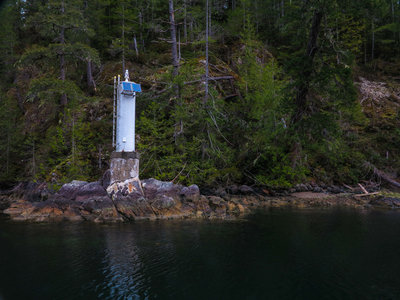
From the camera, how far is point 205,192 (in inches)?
773

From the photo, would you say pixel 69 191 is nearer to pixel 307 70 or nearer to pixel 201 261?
pixel 201 261

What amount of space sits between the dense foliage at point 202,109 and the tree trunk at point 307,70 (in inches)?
2.5

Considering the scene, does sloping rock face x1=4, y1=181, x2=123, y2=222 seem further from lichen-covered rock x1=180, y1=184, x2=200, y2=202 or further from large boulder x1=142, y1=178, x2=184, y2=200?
lichen-covered rock x1=180, y1=184, x2=200, y2=202

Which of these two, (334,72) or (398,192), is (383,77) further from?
(334,72)

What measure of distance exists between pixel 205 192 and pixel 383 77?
25466 mm

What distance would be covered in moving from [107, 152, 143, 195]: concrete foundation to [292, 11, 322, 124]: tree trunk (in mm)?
11011

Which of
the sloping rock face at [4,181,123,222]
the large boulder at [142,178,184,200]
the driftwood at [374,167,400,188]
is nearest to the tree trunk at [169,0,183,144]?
the large boulder at [142,178,184,200]

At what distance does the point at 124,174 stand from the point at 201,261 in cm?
828

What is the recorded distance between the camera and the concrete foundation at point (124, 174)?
14.9 meters

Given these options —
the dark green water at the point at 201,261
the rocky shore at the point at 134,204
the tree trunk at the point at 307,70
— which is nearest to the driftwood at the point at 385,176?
the rocky shore at the point at 134,204

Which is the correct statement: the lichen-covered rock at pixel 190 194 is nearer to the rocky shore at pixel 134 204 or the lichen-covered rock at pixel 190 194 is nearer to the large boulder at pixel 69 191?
the rocky shore at pixel 134 204

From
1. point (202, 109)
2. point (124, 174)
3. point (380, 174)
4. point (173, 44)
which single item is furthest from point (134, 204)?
point (380, 174)

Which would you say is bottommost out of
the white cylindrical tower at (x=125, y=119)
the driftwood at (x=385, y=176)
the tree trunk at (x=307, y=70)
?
the driftwood at (x=385, y=176)

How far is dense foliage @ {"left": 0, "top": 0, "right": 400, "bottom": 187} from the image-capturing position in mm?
18359
